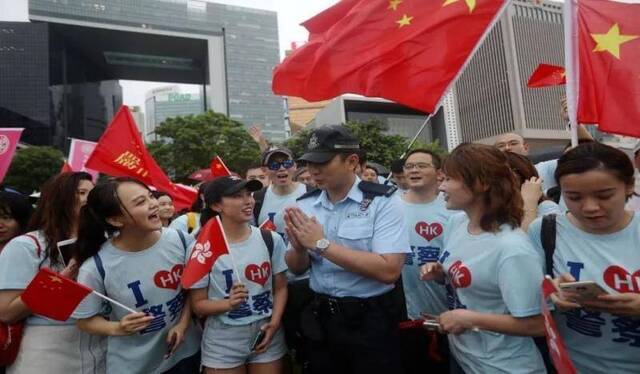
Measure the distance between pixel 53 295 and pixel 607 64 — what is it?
10.9ft

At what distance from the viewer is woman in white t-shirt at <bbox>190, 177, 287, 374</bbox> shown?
258cm

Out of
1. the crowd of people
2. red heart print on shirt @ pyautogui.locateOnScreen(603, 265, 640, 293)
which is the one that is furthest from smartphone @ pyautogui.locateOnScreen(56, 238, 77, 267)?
red heart print on shirt @ pyautogui.locateOnScreen(603, 265, 640, 293)

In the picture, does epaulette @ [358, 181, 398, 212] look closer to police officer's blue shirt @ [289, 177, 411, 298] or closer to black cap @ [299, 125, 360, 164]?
police officer's blue shirt @ [289, 177, 411, 298]

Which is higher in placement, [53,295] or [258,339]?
[53,295]

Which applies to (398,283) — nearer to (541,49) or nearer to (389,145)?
(389,145)

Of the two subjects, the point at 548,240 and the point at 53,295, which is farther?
the point at 53,295

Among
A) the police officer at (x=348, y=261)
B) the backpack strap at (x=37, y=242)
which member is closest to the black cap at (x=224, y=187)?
the police officer at (x=348, y=261)

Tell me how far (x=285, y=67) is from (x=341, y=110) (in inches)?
1705

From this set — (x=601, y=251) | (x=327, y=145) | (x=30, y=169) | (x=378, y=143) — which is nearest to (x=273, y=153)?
(x=327, y=145)

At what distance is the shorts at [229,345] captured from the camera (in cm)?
257

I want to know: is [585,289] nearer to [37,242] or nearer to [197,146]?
[37,242]

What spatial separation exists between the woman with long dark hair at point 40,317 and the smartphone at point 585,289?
2382 millimetres

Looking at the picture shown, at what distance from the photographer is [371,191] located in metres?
2.51

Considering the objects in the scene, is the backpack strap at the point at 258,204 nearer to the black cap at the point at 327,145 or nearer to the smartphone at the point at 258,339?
the smartphone at the point at 258,339
